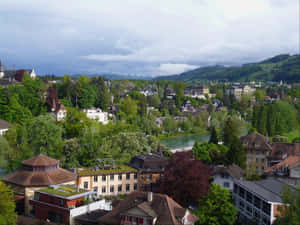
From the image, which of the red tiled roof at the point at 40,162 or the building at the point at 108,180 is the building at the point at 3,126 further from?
the red tiled roof at the point at 40,162

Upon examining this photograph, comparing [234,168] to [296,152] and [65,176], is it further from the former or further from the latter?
[65,176]

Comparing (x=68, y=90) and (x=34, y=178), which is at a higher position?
(x=68, y=90)

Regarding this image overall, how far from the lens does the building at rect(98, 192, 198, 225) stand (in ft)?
78.8

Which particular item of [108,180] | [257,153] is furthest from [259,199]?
[257,153]

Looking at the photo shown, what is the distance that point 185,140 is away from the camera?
78312 millimetres

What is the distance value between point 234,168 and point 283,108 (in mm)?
50247

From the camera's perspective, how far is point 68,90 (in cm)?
7906

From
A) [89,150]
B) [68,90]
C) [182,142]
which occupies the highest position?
[68,90]

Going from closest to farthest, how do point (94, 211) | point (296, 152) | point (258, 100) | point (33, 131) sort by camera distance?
point (94, 211), point (296, 152), point (33, 131), point (258, 100)

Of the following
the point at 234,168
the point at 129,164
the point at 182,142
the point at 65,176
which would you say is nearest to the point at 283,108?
the point at 182,142

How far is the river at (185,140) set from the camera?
71800mm

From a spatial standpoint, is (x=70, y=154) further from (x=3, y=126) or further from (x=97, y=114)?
(x=97, y=114)

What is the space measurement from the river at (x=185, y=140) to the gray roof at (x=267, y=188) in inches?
1501

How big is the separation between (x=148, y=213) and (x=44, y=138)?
26.9 m
